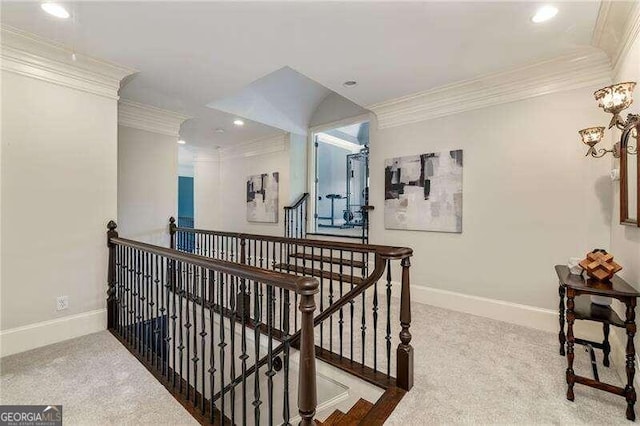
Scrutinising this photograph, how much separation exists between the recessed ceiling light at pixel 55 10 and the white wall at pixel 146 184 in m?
1.96

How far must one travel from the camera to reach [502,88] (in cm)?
307

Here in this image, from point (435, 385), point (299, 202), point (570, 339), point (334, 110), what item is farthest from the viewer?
point (299, 202)

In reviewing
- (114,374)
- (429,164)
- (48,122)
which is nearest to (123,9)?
(48,122)

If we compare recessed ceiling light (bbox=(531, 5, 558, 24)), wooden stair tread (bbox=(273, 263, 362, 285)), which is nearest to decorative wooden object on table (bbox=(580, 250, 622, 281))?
wooden stair tread (bbox=(273, 263, 362, 285))

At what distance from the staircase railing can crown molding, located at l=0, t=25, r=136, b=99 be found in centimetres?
308

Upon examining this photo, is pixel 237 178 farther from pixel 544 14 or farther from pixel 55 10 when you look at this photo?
pixel 544 14

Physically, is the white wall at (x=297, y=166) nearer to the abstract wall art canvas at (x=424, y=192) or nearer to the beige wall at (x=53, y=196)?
the abstract wall art canvas at (x=424, y=192)

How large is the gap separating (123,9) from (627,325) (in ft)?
12.6

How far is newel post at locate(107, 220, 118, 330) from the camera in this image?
2920 millimetres

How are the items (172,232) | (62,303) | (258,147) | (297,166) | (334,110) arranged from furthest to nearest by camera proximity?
(258,147)
(297,166)
(334,110)
(172,232)
(62,303)

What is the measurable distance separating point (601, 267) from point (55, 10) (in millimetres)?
4168

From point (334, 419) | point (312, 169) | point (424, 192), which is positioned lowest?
point (334, 419)

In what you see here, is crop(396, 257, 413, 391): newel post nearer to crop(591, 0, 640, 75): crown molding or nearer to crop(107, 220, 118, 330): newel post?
crop(591, 0, 640, 75): crown molding

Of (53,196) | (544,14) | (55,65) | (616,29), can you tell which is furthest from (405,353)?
(55,65)
